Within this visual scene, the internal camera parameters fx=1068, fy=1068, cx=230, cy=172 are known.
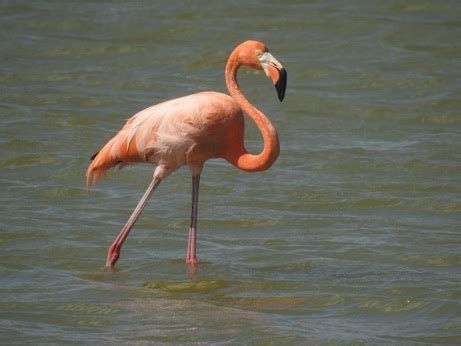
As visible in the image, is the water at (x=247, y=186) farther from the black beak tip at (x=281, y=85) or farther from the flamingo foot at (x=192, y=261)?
the black beak tip at (x=281, y=85)

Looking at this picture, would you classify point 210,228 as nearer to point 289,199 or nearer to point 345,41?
point 289,199

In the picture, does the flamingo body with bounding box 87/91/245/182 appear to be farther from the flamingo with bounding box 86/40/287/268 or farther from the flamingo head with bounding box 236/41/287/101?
the flamingo head with bounding box 236/41/287/101

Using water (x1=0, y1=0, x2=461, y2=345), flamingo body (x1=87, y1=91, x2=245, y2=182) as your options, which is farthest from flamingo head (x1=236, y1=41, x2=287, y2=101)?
water (x1=0, y1=0, x2=461, y2=345)

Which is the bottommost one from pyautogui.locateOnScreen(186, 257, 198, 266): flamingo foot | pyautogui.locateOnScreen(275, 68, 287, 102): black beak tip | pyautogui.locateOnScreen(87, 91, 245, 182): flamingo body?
pyautogui.locateOnScreen(186, 257, 198, 266): flamingo foot

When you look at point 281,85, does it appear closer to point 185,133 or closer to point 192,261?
point 185,133

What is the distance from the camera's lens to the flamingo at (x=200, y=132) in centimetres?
794

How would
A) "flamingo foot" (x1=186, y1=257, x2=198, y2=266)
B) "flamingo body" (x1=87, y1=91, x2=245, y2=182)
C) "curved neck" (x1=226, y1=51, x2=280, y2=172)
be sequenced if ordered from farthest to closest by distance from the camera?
"flamingo foot" (x1=186, y1=257, x2=198, y2=266)
"flamingo body" (x1=87, y1=91, x2=245, y2=182)
"curved neck" (x1=226, y1=51, x2=280, y2=172)

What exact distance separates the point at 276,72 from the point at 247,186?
10.6 ft

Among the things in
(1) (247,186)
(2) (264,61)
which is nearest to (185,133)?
(2) (264,61)

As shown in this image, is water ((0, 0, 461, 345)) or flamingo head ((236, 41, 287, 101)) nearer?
water ((0, 0, 461, 345))

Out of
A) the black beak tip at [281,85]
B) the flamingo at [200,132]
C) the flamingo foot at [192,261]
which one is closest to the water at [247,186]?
the flamingo foot at [192,261]

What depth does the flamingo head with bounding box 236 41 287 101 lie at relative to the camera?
777 centimetres

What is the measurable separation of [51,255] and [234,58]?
2.15 metres

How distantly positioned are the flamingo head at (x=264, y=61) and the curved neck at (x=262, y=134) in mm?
106
